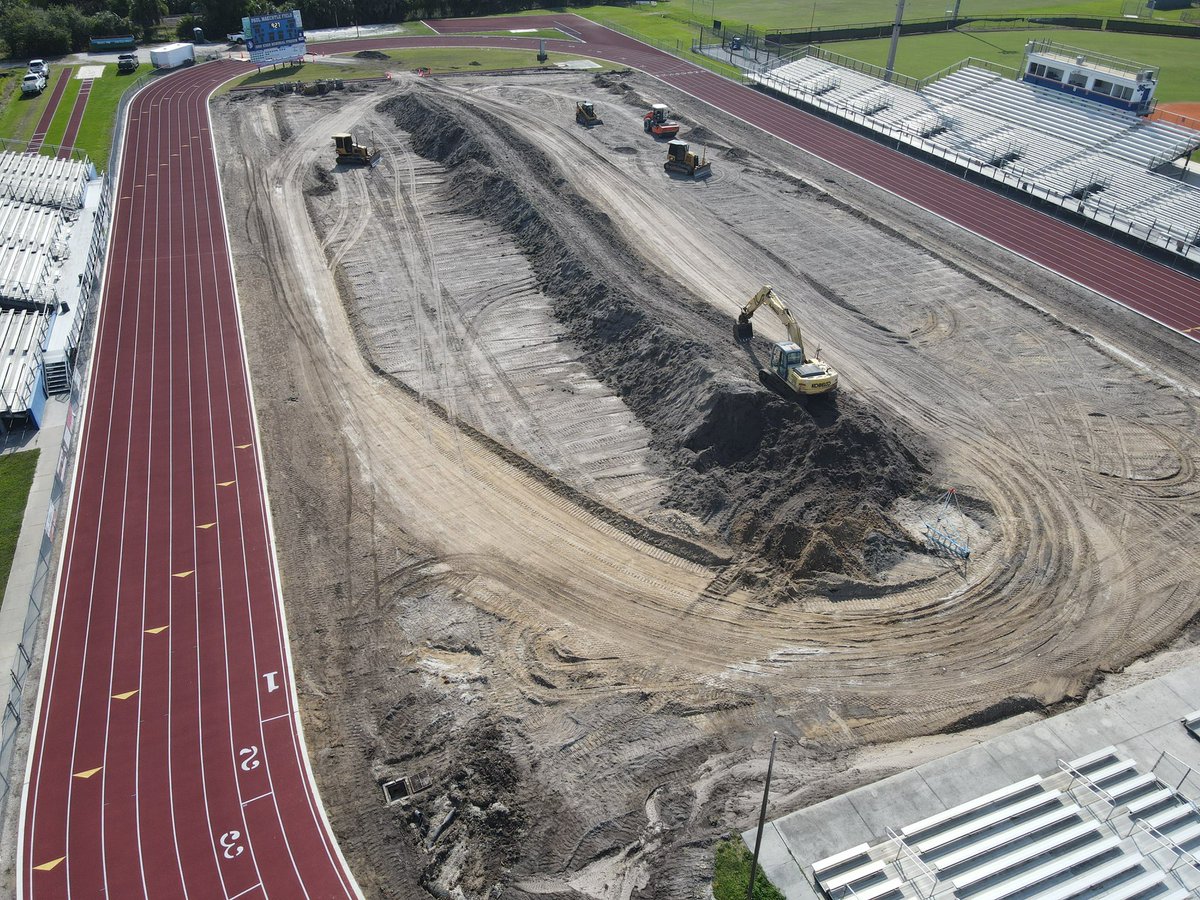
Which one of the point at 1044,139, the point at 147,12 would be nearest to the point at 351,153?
the point at 1044,139

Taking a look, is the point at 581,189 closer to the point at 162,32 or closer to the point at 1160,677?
the point at 1160,677

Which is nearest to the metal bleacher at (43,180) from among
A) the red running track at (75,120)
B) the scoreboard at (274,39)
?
the red running track at (75,120)

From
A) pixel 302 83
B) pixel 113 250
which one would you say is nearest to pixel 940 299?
pixel 113 250

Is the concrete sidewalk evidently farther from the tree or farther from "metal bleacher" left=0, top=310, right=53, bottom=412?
the tree

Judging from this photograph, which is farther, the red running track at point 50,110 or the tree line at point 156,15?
the tree line at point 156,15

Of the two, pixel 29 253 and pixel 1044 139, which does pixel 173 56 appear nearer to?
pixel 29 253

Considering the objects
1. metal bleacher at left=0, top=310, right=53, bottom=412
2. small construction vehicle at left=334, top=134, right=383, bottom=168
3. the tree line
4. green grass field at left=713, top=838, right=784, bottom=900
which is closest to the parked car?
the tree line

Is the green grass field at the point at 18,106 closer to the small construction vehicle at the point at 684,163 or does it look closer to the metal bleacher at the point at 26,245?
the metal bleacher at the point at 26,245
